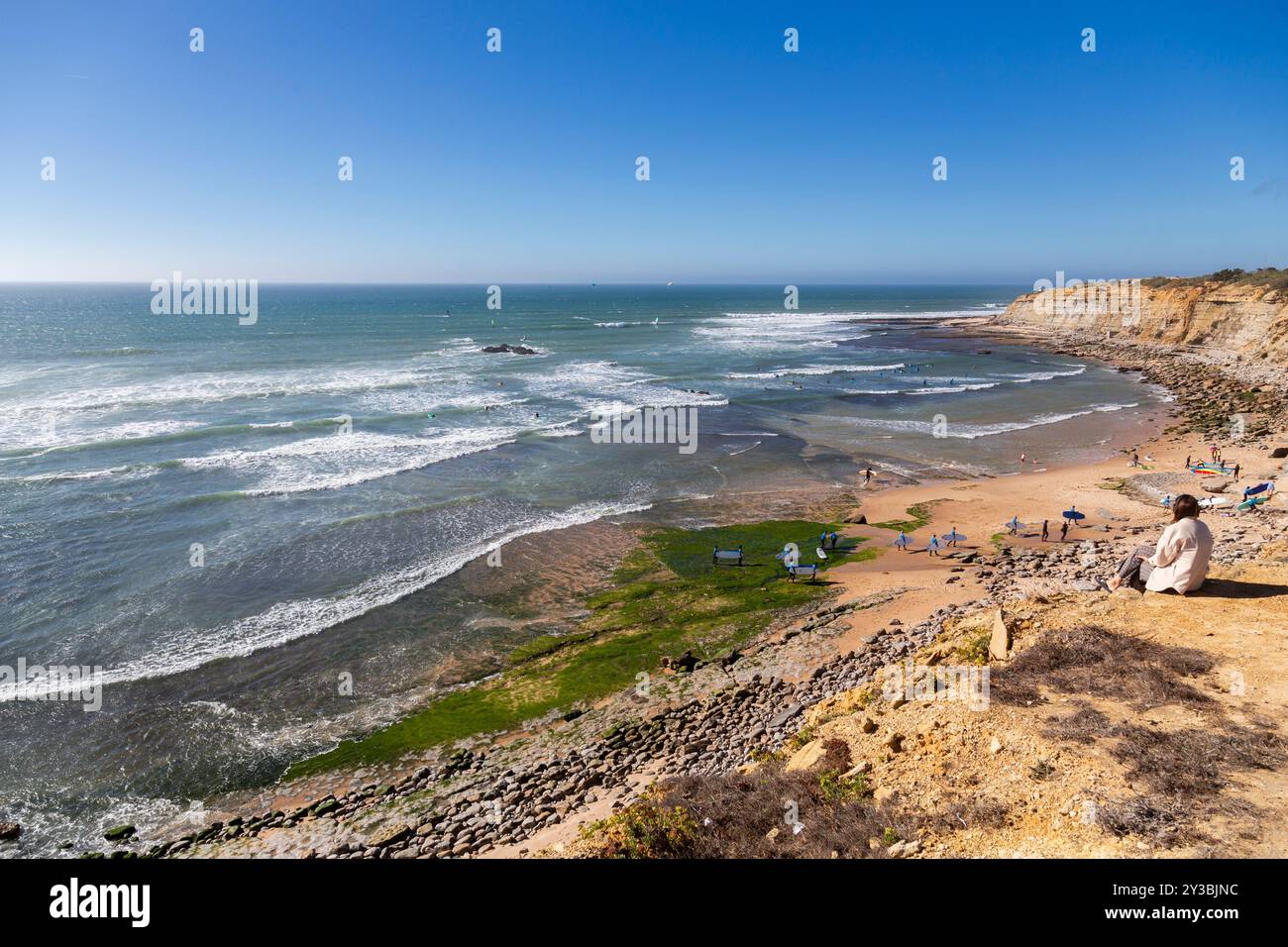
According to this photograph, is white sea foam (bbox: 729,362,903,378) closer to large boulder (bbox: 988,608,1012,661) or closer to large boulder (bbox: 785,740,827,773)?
large boulder (bbox: 988,608,1012,661)

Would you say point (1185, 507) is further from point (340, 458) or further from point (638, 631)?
point (340, 458)

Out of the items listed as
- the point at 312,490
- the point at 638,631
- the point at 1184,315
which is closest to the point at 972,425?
the point at 638,631

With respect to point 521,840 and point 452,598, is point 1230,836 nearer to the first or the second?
point 521,840

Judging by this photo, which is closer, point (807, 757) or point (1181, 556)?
point (807, 757)

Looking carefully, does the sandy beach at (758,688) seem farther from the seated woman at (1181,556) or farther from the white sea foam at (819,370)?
the white sea foam at (819,370)

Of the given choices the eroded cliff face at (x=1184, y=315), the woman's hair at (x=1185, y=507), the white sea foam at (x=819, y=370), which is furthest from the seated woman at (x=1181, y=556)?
the eroded cliff face at (x=1184, y=315)
